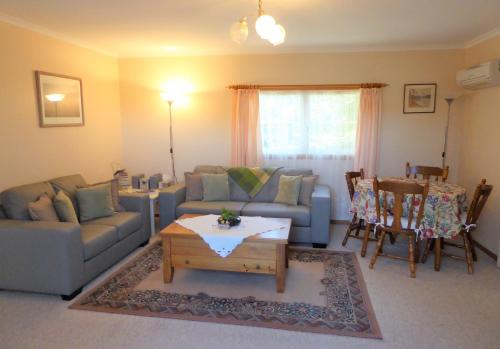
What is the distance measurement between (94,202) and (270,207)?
6.37 feet

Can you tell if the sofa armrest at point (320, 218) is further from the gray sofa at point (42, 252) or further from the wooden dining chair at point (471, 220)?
the gray sofa at point (42, 252)

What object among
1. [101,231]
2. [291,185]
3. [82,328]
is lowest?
[82,328]

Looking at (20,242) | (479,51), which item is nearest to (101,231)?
(20,242)

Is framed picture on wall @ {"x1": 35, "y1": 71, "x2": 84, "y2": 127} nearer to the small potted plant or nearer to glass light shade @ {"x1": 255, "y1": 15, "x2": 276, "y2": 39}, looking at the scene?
the small potted plant

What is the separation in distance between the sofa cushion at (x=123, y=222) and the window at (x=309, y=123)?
79.8 inches

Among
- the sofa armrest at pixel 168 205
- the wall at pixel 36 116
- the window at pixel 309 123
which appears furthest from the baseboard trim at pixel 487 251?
the wall at pixel 36 116

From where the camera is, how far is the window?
479cm

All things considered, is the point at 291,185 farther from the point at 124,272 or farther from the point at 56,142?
the point at 56,142

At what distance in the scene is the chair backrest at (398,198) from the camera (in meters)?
3.11

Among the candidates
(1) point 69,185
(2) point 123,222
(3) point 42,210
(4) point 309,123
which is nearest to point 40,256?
(3) point 42,210

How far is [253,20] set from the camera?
3.42 meters

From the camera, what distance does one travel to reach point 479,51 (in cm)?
421

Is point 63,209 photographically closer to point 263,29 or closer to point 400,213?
point 263,29

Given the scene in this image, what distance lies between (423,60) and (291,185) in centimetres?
241
